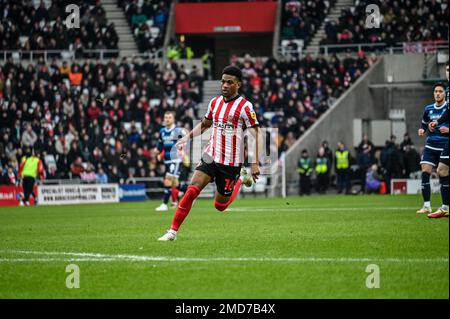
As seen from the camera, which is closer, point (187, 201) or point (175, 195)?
point (187, 201)

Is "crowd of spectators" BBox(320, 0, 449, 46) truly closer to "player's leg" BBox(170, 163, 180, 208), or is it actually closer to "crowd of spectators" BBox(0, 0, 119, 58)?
"crowd of spectators" BBox(0, 0, 119, 58)

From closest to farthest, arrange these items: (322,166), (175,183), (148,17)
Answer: (175,183) → (322,166) → (148,17)

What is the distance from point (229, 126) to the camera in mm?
13633

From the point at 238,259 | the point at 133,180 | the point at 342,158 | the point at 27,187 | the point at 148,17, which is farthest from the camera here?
the point at 148,17

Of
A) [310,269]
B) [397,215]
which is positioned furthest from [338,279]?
[397,215]

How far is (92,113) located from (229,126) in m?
26.4

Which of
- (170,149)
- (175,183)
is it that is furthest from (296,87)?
(170,149)

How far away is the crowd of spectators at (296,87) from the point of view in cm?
3916

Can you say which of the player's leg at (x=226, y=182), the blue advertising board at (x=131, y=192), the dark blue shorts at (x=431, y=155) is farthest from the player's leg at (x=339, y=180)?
the player's leg at (x=226, y=182)

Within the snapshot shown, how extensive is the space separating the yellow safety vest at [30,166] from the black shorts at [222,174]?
2016cm

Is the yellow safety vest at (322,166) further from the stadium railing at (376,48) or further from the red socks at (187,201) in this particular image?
the red socks at (187,201)

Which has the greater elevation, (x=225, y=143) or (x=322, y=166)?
(x=225, y=143)

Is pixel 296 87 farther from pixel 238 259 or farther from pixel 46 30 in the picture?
pixel 238 259

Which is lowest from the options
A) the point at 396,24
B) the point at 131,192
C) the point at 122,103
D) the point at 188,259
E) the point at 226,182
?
the point at 131,192
